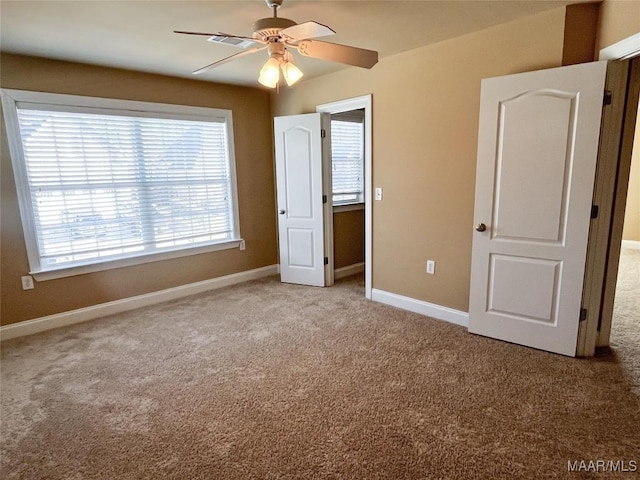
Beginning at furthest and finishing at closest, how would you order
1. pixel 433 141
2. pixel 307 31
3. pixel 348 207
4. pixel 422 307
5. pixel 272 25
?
pixel 348 207, pixel 422 307, pixel 433 141, pixel 272 25, pixel 307 31

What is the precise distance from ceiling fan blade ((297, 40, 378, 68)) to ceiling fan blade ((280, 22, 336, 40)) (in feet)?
0.58

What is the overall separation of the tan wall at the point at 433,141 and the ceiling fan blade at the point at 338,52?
3.80ft

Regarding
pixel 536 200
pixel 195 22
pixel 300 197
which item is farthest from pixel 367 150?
pixel 195 22

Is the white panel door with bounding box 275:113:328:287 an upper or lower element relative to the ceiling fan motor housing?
lower

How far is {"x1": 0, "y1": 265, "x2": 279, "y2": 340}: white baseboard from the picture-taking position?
326 cm

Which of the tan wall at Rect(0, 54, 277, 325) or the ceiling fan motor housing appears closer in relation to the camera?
the ceiling fan motor housing

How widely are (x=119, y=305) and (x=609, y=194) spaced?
4.37 meters

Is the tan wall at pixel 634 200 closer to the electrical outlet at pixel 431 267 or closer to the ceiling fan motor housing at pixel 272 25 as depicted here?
the electrical outlet at pixel 431 267

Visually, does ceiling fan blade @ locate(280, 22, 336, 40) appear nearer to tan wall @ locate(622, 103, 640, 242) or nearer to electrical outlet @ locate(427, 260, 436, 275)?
electrical outlet @ locate(427, 260, 436, 275)

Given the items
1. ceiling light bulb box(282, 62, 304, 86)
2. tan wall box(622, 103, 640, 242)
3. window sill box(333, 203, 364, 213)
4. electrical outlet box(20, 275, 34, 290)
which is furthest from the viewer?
tan wall box(622, 103, 640, 242)

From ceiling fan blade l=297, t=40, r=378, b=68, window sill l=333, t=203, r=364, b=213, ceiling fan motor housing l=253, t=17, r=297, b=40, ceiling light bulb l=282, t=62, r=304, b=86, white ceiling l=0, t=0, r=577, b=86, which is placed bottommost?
window sill l=333, t=203, r=364, b=213

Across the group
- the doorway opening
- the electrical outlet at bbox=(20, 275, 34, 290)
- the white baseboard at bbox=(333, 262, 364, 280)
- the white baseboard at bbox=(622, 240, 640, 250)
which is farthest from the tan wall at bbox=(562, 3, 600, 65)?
the white baseboard at bbox=(622, 240, 640, 250)

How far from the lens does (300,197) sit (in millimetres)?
4355

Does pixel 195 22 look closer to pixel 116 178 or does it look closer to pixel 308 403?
pixel 116 178
